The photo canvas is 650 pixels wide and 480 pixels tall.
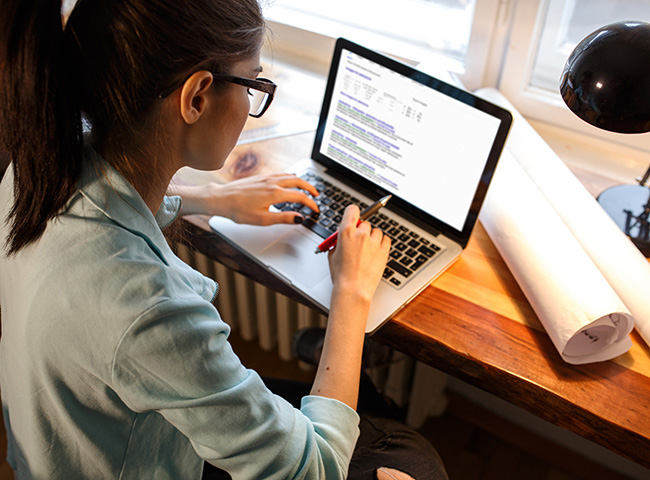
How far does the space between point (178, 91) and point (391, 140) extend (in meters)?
0.49

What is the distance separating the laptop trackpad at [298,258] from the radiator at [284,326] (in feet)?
1.27

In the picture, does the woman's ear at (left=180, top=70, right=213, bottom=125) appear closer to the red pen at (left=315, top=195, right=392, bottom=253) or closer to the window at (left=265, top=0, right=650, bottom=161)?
the red pen at (left=315, top=195, right=392, bottom=253)

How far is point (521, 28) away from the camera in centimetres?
127

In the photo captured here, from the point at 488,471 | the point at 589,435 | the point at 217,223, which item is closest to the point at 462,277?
the point at 589,435

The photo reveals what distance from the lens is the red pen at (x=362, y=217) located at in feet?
3.12

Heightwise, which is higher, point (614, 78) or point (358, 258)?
point (614, 78)

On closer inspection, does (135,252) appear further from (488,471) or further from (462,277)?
(488,471)

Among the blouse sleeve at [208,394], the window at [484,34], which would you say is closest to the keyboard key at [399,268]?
the blouse sleeve at [208,394]

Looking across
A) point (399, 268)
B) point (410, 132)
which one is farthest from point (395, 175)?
point (399, 268)

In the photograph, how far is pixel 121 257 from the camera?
23.5 inches

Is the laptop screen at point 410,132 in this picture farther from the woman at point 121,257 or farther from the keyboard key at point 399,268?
the woman at point 121,257

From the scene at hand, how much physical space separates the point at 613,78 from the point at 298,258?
51 cm

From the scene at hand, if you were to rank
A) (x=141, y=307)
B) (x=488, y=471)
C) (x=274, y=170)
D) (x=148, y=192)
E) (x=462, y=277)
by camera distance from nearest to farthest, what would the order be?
(x=141, y=307) < (x=148, y=192) < (x=462, y=277) < (x=274, y=170) < (x=488, y=471)

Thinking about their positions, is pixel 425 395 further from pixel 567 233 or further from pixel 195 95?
pixel 195 95
